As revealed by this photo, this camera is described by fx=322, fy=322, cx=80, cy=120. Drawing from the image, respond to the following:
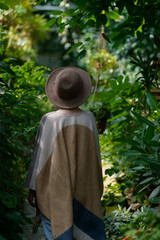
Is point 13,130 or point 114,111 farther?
point 114,111

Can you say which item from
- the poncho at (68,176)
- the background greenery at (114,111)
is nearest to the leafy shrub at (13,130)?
the background greenery at (114,111)

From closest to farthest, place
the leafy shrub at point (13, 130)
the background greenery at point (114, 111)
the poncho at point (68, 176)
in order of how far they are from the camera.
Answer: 1. the leafy shrub at point (13, 130)
2. the poncho at point (68, 176)
3. the background greenery at point (114, 111)

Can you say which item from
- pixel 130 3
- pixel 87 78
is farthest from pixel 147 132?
pixel 130 3

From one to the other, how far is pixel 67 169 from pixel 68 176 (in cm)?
5

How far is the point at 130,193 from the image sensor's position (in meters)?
3.63

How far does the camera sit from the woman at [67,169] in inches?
87.4

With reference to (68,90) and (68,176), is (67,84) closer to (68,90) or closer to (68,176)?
(68,90)

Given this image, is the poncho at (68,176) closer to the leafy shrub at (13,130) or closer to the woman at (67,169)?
the woman at (67,169)

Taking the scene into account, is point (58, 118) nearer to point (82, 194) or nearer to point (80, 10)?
point (82, 194)

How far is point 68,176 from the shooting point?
2.23 metres

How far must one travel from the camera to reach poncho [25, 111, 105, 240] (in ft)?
7.27

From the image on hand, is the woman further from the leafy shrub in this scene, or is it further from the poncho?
the leafy shrub

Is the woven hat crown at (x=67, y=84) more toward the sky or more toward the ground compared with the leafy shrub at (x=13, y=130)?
more toward the sky

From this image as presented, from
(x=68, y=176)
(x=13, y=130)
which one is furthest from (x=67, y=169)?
(x=13, y=130)
